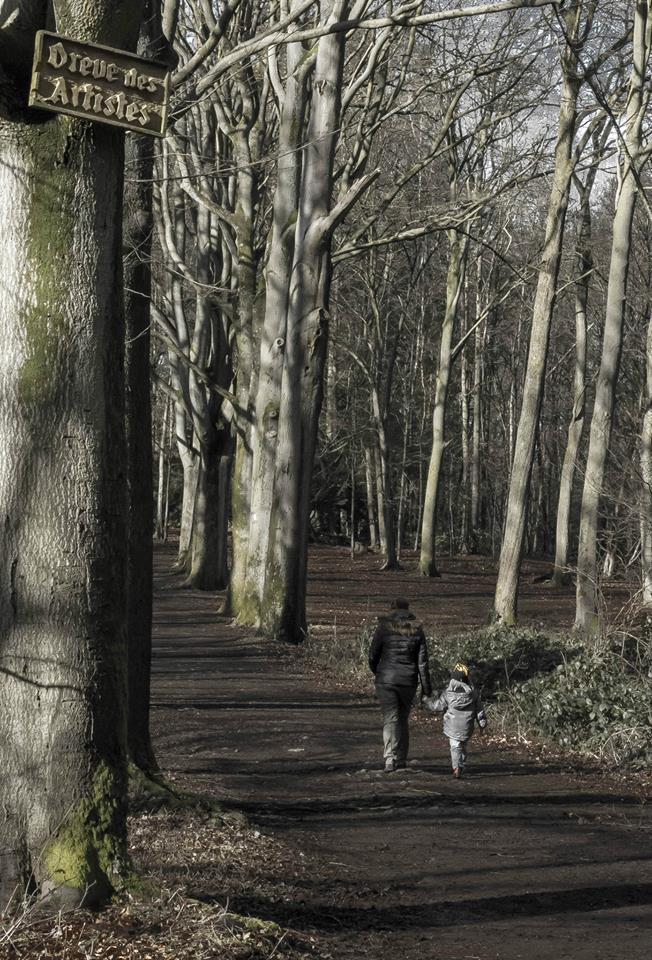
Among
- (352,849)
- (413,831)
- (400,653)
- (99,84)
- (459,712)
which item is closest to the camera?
(99,84)

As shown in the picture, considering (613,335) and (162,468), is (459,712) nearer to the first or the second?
(613,335)

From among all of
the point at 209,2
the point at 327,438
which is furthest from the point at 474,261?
the point at 209,2

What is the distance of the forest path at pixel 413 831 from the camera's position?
6.54m

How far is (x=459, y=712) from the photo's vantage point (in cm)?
1062

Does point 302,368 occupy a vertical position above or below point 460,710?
above

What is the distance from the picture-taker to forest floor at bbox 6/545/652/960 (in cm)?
552

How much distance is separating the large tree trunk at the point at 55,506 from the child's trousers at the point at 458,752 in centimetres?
554

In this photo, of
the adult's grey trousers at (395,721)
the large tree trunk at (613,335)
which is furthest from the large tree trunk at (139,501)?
the large tree trunk at (613,335)

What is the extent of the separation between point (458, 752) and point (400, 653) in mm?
1036

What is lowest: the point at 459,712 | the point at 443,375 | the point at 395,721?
the point at 395,721

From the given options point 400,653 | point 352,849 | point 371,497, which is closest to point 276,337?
point 400,653

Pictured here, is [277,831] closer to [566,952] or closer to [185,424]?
[566,952]

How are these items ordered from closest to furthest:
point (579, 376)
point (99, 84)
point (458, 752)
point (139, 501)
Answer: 1. point (99, 84)
2. point (139, 501)
3. point (458, 752)
4. point (579, 376)

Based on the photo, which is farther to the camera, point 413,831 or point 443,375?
point 443,375
